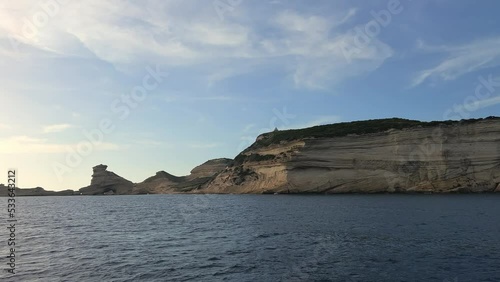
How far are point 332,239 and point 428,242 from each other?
264 inches

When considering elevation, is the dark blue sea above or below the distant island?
below

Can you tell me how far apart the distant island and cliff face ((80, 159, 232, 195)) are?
6904 cm

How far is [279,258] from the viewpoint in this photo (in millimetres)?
23438

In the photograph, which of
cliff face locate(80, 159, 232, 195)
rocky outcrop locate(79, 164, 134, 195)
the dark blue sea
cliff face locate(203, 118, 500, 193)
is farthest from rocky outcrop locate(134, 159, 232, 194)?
the dark blue sea

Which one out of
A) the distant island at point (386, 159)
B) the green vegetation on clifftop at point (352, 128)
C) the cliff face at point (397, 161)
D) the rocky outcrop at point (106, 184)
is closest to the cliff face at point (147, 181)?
the rocky outcrop at point (106, 184)

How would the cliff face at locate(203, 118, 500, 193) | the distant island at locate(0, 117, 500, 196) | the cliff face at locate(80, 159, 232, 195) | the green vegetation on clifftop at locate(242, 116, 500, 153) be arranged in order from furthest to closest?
the cliff face at locate(80, 159, 232, 195) < the green vegetation on clifftop at locate(242, 116, 500, 153) < the distant island at locate(0, 117, 500, 196) < the cliff face at locate(203, 118, 500, 193)

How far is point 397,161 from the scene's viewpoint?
296 ft

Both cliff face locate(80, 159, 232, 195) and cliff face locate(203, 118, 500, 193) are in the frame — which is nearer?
cliff face locate(203, 118, 500, 193)

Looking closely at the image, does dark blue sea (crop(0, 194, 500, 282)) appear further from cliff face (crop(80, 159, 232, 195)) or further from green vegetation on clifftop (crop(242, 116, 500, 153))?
cliff face (crop(80, 159, 232, 195))

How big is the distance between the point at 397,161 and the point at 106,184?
140 metres

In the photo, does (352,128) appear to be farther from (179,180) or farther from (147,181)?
(147,181)

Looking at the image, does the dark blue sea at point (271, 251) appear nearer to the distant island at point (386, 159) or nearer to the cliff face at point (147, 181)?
the distant island at point (386, 159)

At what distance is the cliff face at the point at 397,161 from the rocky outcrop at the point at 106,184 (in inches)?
4162

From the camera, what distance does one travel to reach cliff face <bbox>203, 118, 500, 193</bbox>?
278ft
